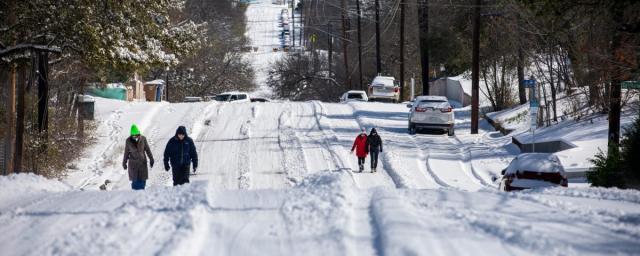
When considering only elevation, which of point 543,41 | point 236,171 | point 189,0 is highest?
point 189,0

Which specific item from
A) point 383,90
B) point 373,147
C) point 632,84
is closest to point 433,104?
point 373,147

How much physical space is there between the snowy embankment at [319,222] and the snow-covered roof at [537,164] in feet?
13.0

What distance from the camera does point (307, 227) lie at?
9.11 meters

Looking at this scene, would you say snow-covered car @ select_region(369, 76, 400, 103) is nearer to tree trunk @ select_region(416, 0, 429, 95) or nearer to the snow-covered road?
tree trunk @ select_region(416, 0, 429, 95)

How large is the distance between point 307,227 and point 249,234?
2.08 ft

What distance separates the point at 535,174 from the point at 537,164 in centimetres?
27

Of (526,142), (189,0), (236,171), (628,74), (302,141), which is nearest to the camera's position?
(628,74)

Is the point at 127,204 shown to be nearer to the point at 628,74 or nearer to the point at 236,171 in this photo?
the point at 628,74

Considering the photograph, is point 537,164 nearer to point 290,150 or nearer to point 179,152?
point 179,152

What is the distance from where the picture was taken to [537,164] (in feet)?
55.7

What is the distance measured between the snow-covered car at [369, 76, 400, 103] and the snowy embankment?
3973cm

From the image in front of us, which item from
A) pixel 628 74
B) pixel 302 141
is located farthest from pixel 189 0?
pixel 628 74

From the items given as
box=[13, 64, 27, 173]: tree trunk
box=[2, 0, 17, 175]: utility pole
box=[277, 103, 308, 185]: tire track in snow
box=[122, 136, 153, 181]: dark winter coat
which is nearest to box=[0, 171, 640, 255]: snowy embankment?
box=[122, 136, 153, 181]: dark winter coat

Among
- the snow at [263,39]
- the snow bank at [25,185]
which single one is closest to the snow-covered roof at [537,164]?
the snow bank at [25,185]
